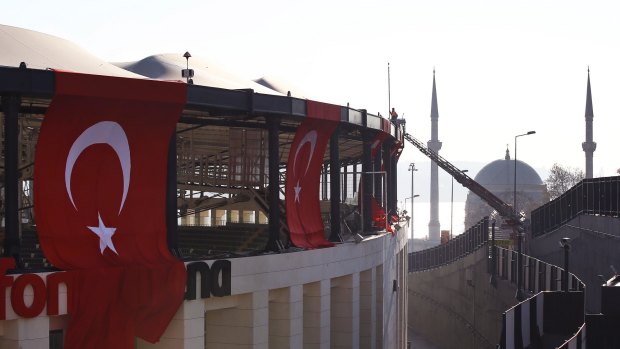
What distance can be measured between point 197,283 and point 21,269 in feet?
18.9

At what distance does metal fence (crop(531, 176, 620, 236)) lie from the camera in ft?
207

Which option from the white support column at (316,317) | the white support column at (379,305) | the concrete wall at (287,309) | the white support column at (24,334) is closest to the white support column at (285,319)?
the concrete wall at (287,309)

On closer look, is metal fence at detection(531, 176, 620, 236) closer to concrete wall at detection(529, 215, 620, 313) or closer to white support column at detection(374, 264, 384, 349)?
concrete wall at detection(529, 215, 620, 313)

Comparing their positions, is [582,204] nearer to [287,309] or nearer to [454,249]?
[454,249]

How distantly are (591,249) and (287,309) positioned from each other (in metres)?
31.2

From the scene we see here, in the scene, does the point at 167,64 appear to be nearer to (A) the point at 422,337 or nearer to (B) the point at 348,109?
(B) the point at 348,109

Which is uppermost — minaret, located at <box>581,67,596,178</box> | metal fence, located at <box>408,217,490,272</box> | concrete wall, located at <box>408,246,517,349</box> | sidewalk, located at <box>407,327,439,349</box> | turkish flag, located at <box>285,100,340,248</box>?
minaret, located at <box>581,67,596,178</box>

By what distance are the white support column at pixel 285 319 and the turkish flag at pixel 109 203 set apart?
207 inches

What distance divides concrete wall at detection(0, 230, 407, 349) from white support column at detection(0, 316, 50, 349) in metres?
0.03

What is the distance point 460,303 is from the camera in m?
87.8

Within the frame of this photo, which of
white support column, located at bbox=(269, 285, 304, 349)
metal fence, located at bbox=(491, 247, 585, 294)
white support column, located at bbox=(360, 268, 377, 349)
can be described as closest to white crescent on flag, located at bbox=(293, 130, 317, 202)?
A: white support column, located at bbox=(269, 285, 304, 349)

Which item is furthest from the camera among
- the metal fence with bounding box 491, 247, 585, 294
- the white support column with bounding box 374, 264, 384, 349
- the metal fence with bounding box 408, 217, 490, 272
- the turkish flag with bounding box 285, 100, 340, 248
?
the metal fence with bounding box 408, 217, 490, 272

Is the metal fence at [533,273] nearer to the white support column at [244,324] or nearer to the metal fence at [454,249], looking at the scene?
the metal fence at [454,249]

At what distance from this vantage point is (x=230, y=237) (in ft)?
166
